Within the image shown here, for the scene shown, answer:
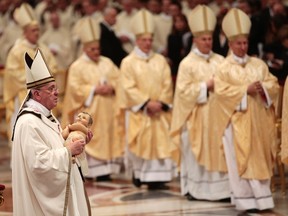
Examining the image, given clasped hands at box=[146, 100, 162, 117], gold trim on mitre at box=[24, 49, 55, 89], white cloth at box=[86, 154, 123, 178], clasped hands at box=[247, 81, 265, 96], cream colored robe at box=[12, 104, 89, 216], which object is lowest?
white cloth at box=[86, 154, 123, 178]

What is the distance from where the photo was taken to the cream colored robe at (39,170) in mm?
7066

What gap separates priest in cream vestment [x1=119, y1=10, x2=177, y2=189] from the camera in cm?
1198

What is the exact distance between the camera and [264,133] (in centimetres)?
1039

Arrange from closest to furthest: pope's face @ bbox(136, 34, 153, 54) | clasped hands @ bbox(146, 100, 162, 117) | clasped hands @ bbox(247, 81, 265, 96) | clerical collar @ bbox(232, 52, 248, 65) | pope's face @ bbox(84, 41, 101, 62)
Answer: clasped hands @ bbox(247, 81, 265, 96)
clerical collar @ bbox(232, 52, 248, 65)
clasped hands @ bbox(146, 100, 162, 117)
pope's face @ bbox(136, 34, 153, 54)
pope's face @ bbox(84, 41, 101, 62)

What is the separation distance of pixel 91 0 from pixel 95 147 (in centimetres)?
511

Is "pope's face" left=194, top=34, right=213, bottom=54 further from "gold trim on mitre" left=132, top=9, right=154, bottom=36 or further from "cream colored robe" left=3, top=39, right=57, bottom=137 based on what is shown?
"cream colored robe" left=3, top=39, right=57, bottom=137

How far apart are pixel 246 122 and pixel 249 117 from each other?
0.21ft

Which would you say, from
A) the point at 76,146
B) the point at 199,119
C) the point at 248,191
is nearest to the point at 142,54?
the point at 199,119

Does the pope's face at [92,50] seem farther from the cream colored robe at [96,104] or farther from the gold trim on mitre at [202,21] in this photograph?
the gold trim on mitre at [202,21]

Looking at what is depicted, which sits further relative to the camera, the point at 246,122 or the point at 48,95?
the point at 246,122

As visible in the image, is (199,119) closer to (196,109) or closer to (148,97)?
(196,109)

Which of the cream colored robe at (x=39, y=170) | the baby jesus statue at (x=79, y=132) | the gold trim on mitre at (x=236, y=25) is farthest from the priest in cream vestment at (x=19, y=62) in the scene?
the cream colored robe at (x=39, y=170)

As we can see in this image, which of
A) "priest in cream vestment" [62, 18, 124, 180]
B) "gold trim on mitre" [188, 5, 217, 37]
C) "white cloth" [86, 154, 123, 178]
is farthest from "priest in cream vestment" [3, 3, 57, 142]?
"gold trim on mitre" [188, 5, 217, 37]

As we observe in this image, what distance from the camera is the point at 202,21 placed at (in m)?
11.3
